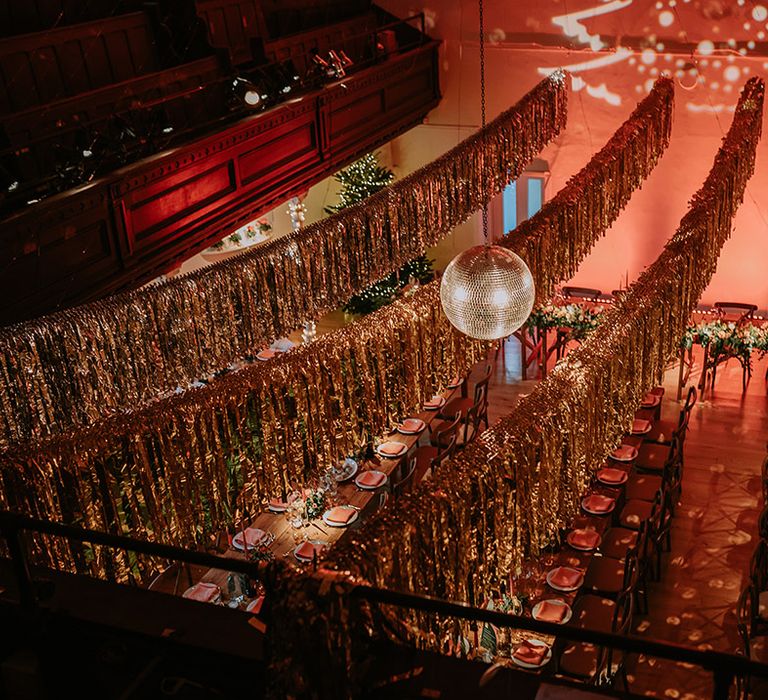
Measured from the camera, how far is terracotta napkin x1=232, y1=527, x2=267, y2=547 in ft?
22.7

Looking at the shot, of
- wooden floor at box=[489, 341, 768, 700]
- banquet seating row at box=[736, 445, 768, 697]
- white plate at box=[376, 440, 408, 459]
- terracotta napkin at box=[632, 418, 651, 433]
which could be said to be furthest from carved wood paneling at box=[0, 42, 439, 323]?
banquet seating row at box=[736, 445, 768, 697]

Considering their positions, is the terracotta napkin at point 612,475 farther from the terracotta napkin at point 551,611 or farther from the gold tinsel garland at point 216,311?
the gold tinsel garland at point 216,311

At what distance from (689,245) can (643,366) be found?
1.08m

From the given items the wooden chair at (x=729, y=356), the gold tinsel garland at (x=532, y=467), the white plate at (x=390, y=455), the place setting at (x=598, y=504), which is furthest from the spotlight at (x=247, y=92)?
the wooden chair at (x=729, y=356)

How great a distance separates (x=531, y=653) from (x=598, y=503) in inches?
69.5

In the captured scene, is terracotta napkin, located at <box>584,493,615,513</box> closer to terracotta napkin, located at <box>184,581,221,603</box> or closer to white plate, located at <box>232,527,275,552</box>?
white plate, located at <box>232,527,275,552</box>

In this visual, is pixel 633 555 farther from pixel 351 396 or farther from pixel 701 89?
pixel 701 89

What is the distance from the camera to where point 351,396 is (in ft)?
17.5

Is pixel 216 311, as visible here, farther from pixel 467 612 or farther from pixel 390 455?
pixel 467 612

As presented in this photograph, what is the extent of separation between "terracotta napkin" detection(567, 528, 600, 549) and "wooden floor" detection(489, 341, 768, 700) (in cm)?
62

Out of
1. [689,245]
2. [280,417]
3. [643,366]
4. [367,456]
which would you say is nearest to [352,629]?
[280,417]

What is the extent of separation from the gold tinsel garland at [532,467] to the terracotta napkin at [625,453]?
131 cm

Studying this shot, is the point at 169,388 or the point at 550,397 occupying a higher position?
the point at 550,397

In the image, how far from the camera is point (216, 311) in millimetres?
5852
